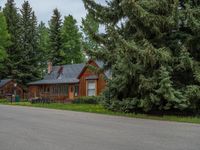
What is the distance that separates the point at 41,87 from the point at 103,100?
3130 cm

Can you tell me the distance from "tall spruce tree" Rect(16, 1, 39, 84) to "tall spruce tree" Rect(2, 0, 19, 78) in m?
0.94

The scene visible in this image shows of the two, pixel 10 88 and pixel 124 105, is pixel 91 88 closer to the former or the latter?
pixel 10 88

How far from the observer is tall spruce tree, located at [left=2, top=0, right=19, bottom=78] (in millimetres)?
61281

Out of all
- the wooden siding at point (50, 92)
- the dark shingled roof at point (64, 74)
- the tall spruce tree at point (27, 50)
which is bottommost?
the wooden siding at point (50, 92)

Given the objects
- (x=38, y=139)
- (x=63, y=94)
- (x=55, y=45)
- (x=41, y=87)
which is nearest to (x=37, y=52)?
(x=55, y=45)

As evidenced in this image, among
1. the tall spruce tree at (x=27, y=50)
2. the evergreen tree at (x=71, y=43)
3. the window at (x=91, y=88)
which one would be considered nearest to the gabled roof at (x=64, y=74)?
A: the window at (x=91, y=88)

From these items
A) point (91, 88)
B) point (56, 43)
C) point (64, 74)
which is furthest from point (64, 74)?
point (56, 43)

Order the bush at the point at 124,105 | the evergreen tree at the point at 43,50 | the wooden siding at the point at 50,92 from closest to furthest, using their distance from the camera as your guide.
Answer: the bush at the point at 124,105 < the wooden siding at the point at 50,92 < the evergreen tree at the point at 43,50

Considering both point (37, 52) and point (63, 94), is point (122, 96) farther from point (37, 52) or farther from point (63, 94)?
point (37, 52)

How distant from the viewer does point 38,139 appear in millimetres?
10250

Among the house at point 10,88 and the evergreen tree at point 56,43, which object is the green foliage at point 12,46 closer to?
the house at point 10,88

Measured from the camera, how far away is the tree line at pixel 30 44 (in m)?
60.9

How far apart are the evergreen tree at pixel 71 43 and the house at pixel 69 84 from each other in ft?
39.7

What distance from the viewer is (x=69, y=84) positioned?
158ft
